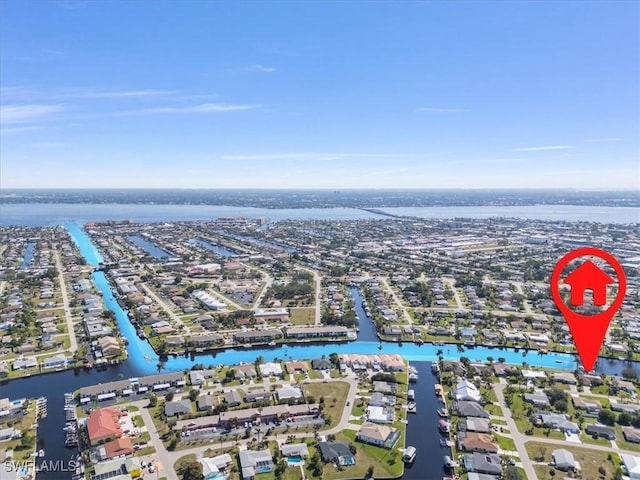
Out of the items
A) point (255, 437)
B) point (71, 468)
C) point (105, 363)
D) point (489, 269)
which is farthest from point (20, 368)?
point (489, 269)

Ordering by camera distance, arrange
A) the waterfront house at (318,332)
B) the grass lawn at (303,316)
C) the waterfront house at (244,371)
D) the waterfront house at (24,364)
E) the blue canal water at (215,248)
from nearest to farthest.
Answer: the waterfront house at (244,371), the waterfront house at (24,364), the waterfront house at (318,332), the grass lawn at (303,316), the blue canal water at (215,248)

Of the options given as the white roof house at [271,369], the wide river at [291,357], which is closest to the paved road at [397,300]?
the wide river at [291,357]

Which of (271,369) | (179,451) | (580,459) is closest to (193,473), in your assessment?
(179,451)

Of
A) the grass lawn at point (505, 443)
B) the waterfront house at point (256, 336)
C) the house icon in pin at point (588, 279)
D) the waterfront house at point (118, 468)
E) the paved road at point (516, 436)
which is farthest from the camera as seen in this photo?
the waterfront house at point (256, 336)

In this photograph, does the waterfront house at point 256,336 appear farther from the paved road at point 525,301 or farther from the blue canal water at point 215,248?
the blue canal water at point 215,248

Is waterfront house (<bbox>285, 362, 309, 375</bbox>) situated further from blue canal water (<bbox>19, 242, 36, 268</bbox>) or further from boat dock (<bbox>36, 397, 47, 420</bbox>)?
blue canal water (<bbox>19, 242, 36, 268</bbox>)

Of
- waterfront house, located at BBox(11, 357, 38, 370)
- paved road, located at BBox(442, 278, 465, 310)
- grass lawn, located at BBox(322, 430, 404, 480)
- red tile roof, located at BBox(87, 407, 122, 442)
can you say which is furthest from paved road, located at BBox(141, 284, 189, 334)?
paved road, located at BBox(442, 278, 465, 310)

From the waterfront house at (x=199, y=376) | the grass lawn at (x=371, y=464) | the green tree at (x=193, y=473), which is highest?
the waterfront house at (x=199, y=376)
